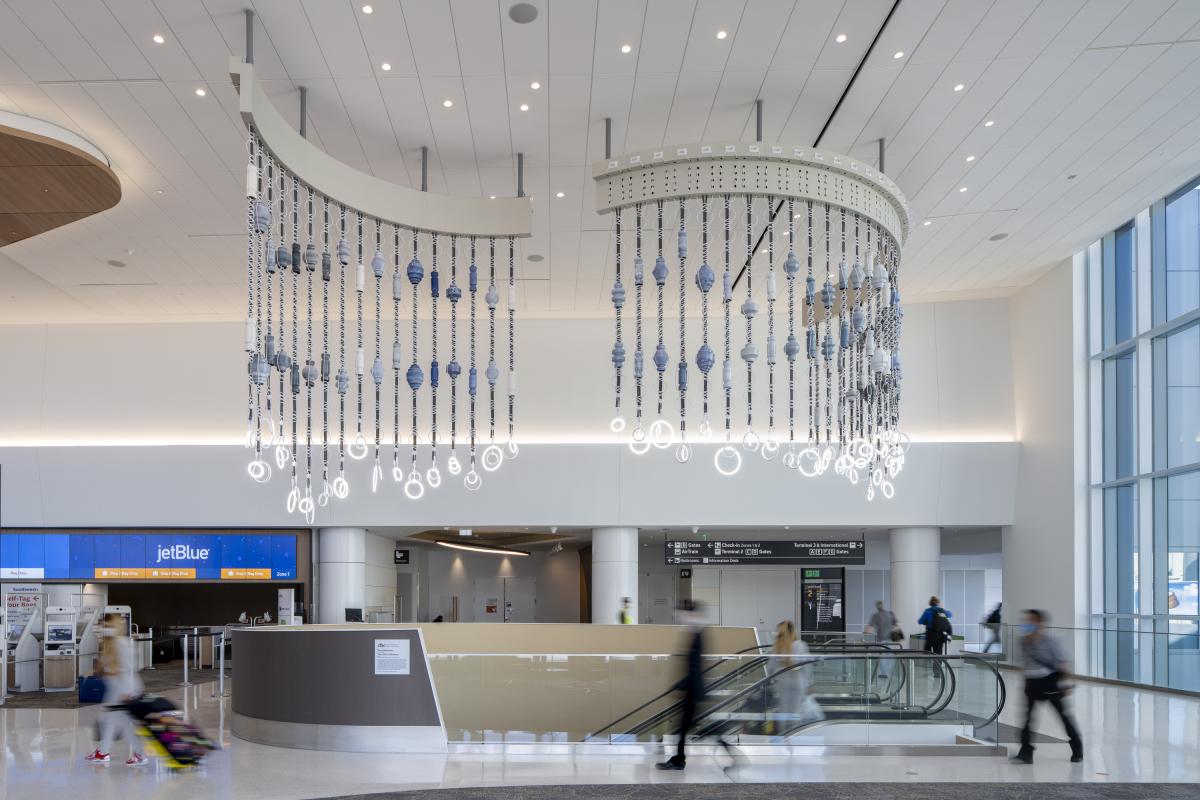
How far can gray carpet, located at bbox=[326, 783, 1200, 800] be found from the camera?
6.93m

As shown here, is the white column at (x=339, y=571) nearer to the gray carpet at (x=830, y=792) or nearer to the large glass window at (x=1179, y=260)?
the gray carpet at (x=830, y=792)

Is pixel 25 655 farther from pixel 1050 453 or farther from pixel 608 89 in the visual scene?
pixel 1050 453

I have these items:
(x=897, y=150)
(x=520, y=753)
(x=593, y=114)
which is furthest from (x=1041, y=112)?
(x=520, y=753)

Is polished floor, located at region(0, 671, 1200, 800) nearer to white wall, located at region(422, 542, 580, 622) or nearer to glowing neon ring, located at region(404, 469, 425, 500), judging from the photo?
glowing neon ring, located at region(404, 469, 425, 500)

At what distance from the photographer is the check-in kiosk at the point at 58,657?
14.8 m

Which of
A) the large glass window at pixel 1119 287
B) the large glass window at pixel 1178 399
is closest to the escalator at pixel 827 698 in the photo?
the large glass window at pixel 1178 399

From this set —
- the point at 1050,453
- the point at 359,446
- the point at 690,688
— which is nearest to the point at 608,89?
the point at 359,446

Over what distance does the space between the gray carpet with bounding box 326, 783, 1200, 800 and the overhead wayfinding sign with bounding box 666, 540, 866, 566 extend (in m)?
13.5

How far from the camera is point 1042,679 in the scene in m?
8.38

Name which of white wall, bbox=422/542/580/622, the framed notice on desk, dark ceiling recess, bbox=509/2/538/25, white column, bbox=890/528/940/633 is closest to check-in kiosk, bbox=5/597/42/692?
the framed notice on desk

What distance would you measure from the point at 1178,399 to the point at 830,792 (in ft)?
34.5

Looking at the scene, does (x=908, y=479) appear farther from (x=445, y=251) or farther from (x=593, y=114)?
(x=593, y=114)

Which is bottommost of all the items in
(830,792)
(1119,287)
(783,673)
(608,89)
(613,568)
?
(830,792)

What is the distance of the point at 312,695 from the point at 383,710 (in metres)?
0.77
